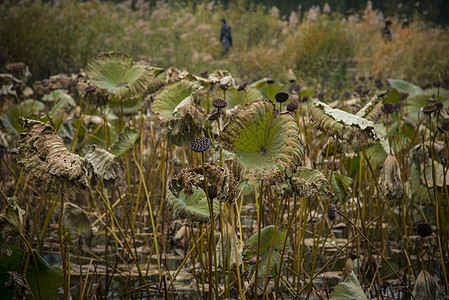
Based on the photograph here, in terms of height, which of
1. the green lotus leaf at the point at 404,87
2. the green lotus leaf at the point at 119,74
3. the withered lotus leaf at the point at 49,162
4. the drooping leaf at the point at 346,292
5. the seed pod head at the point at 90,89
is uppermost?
the green lotus leaf at the point at 404,87

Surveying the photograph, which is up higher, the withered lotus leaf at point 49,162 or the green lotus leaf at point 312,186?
the withered lotus leaf at point 49,162

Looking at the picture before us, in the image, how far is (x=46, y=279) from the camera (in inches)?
40.9

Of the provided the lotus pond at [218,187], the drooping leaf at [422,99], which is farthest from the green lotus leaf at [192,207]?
the drooping leaf at [422,99]

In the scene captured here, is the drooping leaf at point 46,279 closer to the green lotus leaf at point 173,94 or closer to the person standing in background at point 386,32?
the green lotus leaf at point 173,94

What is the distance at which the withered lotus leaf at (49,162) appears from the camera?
80 centimetres

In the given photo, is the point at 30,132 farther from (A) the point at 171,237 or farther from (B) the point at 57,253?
(A) the point at 171,237

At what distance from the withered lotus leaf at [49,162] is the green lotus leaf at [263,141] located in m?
0.28

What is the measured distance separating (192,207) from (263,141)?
277 millimetres

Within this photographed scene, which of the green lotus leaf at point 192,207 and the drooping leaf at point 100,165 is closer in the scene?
the green lotus leaf at point 192,207

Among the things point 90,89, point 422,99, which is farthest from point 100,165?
point 422,99

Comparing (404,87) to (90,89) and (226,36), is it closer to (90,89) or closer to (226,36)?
(90,89)

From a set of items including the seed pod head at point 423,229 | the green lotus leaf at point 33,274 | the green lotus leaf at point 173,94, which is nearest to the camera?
the green lotus leaf at point 33,274

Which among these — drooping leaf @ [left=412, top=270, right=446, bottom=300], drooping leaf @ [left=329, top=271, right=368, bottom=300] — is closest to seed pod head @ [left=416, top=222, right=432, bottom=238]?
drooping leaf @ [left=412, top=270, right=446, bottom=300]

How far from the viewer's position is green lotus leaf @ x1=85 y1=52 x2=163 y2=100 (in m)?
1.36
